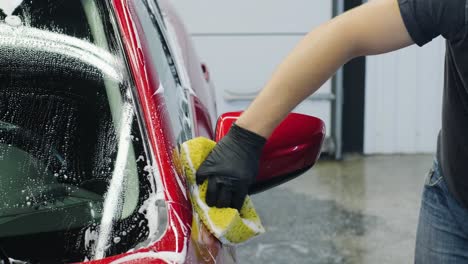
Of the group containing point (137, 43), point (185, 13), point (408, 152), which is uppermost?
point (137, 43)

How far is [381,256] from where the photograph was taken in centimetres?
346

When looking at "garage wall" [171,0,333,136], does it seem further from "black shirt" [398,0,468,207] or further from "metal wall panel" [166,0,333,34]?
"black shirt" [398,0,468,207]

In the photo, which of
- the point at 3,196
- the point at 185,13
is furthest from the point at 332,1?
the point at 3,196

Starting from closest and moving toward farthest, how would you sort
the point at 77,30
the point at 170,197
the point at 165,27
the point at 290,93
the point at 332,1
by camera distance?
1. the point at 170,197
2. the point at 290,93
3. the point at 77,30
4. the point at 165,27
5. the point at 332,1

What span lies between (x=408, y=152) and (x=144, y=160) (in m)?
3.73

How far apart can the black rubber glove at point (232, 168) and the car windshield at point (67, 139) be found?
0.49 feet

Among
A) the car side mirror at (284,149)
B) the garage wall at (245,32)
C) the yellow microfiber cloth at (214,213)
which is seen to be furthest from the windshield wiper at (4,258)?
the garage wall at (245,32)

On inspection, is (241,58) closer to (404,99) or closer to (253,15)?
(253,15)

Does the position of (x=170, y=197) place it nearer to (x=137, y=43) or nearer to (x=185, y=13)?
(x=137, y=43)

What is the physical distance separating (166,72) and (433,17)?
724mm

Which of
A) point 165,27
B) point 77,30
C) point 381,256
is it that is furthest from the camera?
point 381,256

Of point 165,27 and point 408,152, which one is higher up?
point 165,27

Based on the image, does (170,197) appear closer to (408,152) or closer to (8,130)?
(8,130)

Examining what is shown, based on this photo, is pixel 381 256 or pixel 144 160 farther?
pixel 381 256
